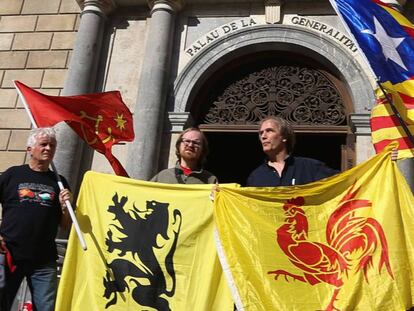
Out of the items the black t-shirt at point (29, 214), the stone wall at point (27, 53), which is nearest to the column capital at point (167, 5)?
the stone wall at point (27, 53)

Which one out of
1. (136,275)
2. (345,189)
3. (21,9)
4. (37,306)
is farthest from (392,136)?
(21,9)

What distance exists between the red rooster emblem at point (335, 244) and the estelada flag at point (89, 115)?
2439 mm

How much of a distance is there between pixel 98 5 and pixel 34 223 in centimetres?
569

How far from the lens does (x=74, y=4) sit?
30.2 feet

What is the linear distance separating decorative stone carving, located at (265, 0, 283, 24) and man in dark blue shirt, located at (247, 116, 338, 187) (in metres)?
4.26

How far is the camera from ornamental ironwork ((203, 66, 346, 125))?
8.07 meters

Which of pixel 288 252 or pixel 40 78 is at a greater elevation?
pixel 40 78

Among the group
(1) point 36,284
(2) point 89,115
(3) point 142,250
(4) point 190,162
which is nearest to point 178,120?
(2) point 89,115

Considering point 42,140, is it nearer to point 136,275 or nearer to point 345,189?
point 136,275

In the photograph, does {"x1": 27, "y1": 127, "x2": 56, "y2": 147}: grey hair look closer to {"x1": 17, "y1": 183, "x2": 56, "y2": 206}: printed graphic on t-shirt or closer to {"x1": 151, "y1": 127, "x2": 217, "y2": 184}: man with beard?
{"x1": 17, "y1": 183, "x2": 56, "y2": 206}: printed graphic on t-shirt

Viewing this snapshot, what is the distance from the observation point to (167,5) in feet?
27.3

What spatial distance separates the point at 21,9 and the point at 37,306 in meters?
7.17

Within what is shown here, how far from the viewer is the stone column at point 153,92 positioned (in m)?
7.53

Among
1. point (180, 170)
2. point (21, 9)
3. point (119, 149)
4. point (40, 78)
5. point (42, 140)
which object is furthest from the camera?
point (21, 9)
